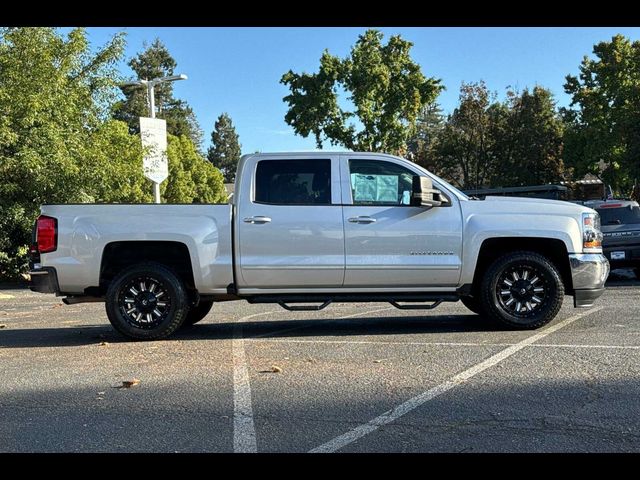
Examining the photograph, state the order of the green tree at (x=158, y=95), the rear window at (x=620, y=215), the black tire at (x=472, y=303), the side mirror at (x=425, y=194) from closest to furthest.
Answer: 1. the side mirror at (x=425, y=194)
2. the black tire at (x=472, y=303)
3. the rear window at (x=620, y=215)
4. the green tree at (x=158, y=95)

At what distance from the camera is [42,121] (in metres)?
14.8

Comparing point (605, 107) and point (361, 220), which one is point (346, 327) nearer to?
point (361, 220)

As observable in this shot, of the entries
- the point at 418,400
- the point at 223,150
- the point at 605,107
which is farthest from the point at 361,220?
the point at 223,150

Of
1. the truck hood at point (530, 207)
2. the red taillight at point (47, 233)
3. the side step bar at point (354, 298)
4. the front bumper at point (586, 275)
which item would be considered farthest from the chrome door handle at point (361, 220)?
the red taillight at point (47, 233)

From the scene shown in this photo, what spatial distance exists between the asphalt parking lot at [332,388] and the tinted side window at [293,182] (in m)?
1.57

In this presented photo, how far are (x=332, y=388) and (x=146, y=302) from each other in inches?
117

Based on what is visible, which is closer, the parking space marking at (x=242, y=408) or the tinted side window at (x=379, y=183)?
the parking space marking at (x=242, y=408)

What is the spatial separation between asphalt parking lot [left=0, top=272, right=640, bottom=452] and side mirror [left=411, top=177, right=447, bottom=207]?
1482 millimetres

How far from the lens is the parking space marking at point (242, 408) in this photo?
13.0 feet

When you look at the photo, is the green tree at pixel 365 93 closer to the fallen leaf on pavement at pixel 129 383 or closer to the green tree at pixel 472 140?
the green tree at pixel 472 140
